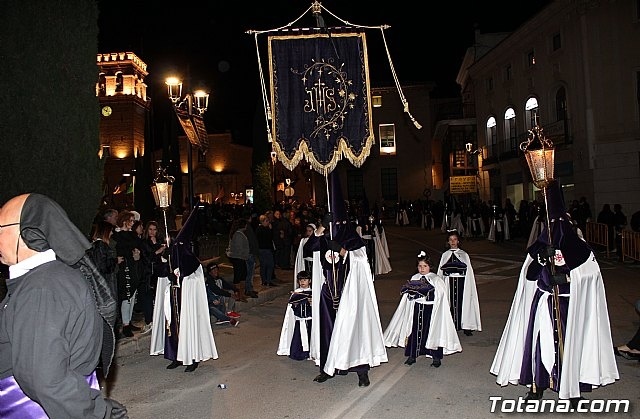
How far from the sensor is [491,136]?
1508 inches

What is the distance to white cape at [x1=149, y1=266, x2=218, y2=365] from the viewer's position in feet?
25.1

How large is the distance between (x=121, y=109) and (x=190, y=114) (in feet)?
166

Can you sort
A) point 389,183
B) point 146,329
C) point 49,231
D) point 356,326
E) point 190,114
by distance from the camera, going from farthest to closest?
point 389,183
point 190,114
point 146,329
point 356,326
point 49,231

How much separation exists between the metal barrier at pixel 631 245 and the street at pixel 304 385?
20.1 ft

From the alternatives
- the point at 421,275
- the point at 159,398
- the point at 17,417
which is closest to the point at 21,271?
the point at 17,417

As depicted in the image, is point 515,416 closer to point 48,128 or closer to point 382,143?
point 48,128

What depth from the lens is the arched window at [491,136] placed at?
3741cm

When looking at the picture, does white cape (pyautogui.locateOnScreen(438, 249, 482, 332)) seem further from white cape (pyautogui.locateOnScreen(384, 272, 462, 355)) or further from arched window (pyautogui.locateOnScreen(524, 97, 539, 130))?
arched window (pyautogui.locateOnScreen(524, 97, 539, 130))

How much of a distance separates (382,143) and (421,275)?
45.3 metres

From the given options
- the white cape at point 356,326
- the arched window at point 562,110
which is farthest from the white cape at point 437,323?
the arched window at point 562,110

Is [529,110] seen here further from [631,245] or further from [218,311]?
[218,311]

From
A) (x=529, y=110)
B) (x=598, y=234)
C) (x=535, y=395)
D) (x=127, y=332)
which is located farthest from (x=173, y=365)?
(x=529, y=110)

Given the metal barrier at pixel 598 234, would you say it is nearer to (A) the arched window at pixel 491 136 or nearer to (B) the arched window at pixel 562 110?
(B) the arched window at pixel 562 110

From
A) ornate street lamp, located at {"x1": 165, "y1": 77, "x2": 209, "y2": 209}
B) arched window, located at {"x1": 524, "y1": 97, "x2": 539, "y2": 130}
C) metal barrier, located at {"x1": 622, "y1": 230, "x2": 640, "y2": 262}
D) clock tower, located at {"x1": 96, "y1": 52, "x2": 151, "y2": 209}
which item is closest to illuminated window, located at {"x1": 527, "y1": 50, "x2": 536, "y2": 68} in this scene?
arched window, located at {"x1": 524, "y1": 97, "x2": 539, "y2": 130}
